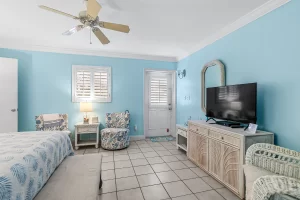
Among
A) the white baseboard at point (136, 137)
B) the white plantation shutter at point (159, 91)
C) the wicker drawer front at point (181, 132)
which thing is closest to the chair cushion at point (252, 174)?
the wicker drawer front at point (181, 132)

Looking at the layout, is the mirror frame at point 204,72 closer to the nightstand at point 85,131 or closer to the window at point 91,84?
the window at point 91,84

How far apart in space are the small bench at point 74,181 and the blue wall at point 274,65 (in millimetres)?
2269

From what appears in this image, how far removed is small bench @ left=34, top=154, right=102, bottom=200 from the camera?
129 centimetres

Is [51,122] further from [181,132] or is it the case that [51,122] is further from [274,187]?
[274,187]

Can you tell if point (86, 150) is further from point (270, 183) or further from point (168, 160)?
point (270, 183)

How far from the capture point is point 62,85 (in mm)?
3963

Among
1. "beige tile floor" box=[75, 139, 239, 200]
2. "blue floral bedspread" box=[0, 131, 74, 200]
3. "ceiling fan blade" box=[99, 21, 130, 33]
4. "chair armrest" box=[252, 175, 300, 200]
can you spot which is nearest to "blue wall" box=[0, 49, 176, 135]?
"beige tile floor" box=[75, 139, 239, 200]

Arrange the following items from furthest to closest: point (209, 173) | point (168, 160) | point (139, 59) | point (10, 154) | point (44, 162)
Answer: point (139, 59) < point (168, 160) < point (209, 173) < point (44, 162) < point (10, 154)

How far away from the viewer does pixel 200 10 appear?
7.32 ft

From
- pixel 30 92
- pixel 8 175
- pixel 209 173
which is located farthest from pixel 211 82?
pixel 30 92

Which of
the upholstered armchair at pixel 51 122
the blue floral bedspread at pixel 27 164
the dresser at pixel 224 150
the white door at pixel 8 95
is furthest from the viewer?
the upholstered armchair at pixel 51 122

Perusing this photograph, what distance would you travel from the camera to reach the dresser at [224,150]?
1.90 metres

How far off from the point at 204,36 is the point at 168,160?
2.66 meters

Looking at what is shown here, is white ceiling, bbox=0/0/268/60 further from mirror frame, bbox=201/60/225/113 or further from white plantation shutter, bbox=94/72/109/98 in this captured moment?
white plantation shutter, bbox=94/72/109/98
